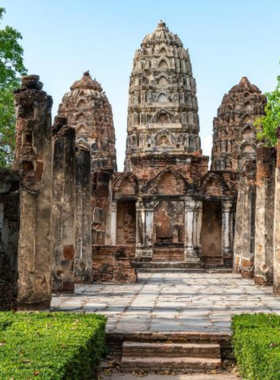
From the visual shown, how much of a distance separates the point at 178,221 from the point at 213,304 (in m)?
31.0

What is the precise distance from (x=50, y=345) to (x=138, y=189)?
2272cm

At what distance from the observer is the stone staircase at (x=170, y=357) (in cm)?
834

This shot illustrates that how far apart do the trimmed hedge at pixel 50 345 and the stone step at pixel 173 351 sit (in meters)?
0.41

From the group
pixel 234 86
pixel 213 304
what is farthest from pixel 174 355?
pixel 234 86

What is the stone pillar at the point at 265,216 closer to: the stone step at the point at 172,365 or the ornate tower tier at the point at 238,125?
the stone step at the point at 172,365

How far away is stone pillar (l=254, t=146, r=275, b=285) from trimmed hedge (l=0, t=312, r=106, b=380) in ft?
32.6

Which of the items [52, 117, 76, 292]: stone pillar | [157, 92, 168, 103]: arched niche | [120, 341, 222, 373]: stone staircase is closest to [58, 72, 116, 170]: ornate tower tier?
[157, 92, 168, 103]: arched niche

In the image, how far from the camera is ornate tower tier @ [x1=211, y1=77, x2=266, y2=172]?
46.0m

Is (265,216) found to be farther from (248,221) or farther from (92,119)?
(92,119)

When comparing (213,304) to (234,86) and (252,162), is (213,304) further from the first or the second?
(234,86)

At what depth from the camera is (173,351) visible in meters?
8.67

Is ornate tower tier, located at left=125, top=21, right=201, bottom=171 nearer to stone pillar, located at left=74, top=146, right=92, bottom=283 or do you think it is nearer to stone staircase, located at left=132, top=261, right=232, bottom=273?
stone staircase, located at left=132, top=261, right=232, bottom=273

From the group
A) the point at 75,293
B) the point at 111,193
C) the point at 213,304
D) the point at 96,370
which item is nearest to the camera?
the point at 96,370

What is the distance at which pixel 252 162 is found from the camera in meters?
21.9
